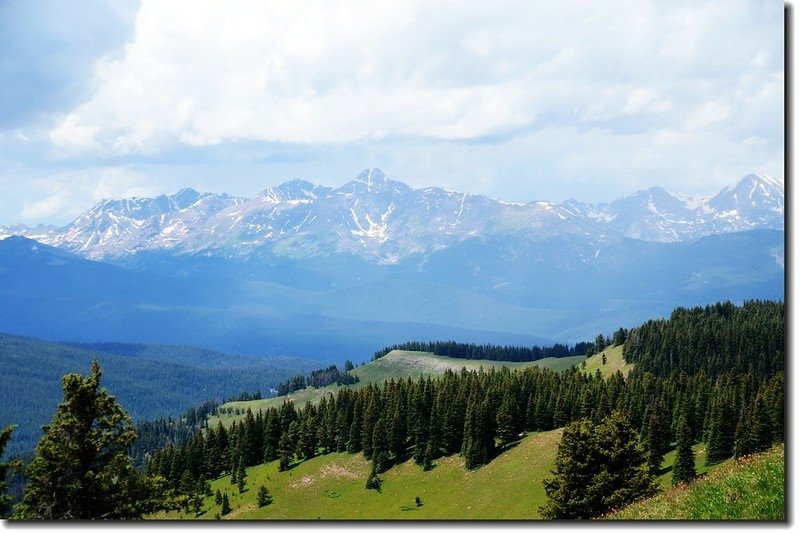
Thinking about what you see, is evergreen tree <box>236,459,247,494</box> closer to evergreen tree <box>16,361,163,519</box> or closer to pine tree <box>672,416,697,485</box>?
pine tree <box>672,416,697,485</box>

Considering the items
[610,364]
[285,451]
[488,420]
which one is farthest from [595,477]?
[610,364]

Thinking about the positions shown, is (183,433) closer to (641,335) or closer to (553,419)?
(641,335)

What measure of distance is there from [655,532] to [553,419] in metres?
62.6

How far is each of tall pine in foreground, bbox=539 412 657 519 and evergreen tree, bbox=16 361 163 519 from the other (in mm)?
17757

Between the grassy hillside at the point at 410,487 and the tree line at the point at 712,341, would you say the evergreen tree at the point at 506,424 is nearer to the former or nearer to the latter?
the grassy hillside at the point at 410,487

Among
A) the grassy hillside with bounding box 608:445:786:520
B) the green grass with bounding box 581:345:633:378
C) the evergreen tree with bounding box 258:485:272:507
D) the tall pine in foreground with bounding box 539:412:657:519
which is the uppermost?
the green grass with bounding box 581:345:633:378

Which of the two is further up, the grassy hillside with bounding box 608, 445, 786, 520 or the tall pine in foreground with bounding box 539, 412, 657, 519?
the grassy hillside with bounding box 608, 445, 786, 520

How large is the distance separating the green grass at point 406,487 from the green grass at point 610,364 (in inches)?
2751

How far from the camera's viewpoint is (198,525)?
2392cm

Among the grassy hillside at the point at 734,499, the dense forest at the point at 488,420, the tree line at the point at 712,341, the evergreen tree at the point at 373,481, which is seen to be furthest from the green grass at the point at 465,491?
the tree line at the point at 712,341

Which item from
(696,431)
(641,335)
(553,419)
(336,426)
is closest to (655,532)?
(696,431)

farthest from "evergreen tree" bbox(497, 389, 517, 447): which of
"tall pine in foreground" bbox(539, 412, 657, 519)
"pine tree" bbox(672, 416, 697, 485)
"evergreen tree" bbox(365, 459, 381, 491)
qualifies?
"tall pine in foreground" bbox(539, 412, 657, 519)

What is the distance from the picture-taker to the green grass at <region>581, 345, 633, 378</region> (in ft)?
473

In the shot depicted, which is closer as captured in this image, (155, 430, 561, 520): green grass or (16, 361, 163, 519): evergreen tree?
(16, 361, 163, 519): evergreen tree
